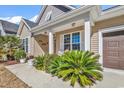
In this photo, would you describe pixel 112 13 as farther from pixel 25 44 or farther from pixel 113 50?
pixel 25 44

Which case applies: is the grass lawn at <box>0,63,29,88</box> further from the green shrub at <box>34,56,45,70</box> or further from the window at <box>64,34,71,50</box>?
the window at <box>64,34,71,50</box>

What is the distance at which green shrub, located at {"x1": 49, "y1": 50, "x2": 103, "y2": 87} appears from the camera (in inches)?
252

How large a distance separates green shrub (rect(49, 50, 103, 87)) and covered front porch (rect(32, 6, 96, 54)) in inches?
61.9

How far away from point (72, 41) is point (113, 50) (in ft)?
13.7

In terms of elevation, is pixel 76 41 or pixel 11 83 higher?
pixel 76 41

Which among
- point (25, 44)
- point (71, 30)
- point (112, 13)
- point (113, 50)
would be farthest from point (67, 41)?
point (25, 44)

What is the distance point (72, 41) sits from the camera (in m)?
12.5

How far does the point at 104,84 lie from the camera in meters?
6.17

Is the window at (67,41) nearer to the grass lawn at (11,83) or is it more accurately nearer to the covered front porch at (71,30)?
the covered front porch at (71,30)

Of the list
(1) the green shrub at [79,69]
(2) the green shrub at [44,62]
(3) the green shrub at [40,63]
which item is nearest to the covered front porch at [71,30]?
(1) the green shrub at [79,69]

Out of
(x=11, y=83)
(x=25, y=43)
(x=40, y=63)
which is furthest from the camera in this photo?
(x=25, y=43)
